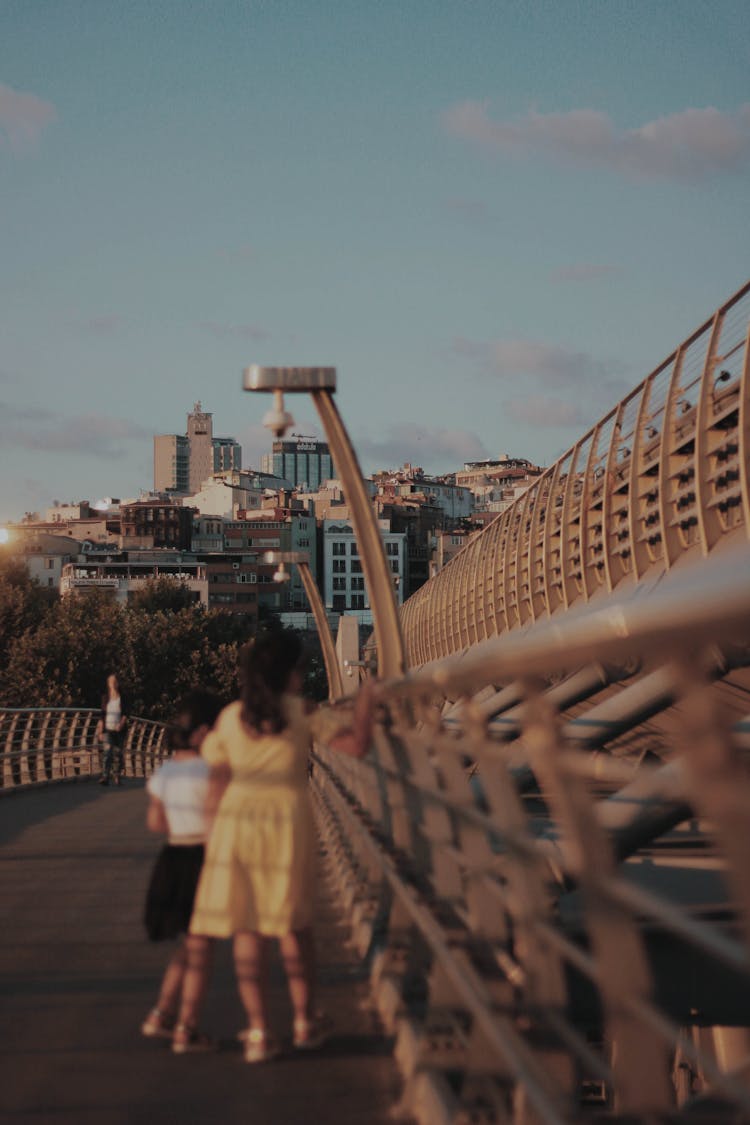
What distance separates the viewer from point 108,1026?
6.36 m

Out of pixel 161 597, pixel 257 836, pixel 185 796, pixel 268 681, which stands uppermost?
pixel 161 597

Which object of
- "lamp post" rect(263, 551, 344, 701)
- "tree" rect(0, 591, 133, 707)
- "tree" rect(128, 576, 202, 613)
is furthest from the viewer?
"tree" rect(128, 576, 202, 613)

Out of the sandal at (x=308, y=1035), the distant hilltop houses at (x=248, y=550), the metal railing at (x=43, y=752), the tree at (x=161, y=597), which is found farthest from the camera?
the distant hilltop houses at (x=248, y=550)

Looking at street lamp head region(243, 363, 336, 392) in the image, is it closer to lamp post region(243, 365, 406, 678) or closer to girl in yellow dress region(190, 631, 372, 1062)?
lamp post region(243, 365, 406, 678)

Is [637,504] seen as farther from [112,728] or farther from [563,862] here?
[563,862]

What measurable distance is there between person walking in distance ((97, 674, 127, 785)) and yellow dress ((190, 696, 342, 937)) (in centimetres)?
1554

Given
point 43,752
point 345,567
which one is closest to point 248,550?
point 345,567

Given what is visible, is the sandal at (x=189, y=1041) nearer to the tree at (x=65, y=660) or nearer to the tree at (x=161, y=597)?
the tree at (x=65, y=660)

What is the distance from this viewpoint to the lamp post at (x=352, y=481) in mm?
13859

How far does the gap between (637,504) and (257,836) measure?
1719cm

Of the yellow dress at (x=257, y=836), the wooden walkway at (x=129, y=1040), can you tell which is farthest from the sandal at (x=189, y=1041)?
the yellow dress at (x=257, y=836)

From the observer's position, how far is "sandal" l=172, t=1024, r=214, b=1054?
231 inches


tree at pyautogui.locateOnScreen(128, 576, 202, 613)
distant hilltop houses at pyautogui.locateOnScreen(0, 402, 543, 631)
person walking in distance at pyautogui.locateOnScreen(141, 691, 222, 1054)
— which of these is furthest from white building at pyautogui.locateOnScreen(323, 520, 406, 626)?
person walking in distance at pyautogui.locateOnScreen(141, 691, 222, 1054)

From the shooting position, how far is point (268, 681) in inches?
221
